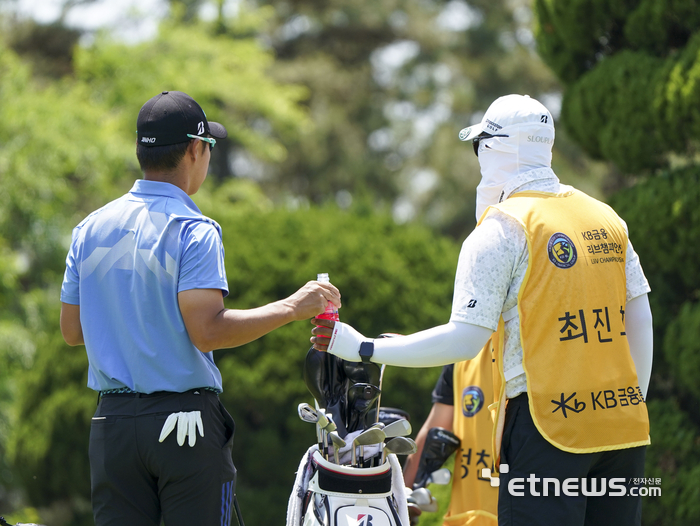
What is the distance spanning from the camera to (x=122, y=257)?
2.54 m

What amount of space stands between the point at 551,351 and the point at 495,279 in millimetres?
283

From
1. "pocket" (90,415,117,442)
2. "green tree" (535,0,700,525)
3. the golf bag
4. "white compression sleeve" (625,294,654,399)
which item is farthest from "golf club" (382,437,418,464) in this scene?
"green tree" (535,0,700,525)

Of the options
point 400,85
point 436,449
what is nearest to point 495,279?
point 436,449

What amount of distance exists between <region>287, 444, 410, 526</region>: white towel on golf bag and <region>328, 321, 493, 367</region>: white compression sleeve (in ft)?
1.90

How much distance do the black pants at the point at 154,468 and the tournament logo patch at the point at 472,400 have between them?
1161mm

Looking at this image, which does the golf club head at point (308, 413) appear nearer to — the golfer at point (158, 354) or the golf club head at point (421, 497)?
the golfer at point (158, 354)

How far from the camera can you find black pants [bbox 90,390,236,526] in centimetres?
247

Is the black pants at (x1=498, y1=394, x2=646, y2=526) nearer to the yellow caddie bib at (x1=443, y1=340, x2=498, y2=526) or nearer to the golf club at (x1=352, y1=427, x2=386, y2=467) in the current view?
the golf club at (x1=352, y1=427, x2=386, y2=467)

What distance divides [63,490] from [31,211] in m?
2.82

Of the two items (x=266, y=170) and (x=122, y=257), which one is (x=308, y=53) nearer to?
(x=266, y=170)

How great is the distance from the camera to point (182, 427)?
8.06ft

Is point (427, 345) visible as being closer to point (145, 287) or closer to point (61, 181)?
point (145, 287)

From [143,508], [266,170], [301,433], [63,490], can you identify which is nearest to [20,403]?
[63,490]

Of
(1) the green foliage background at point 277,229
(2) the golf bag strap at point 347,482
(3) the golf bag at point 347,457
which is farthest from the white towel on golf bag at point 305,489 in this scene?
(1) the green foliage background at point 277,229
